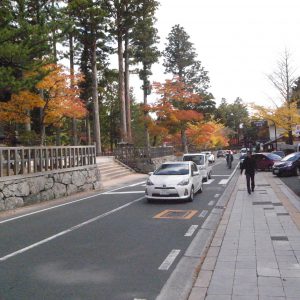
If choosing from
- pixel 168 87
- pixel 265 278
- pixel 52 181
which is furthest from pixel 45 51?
pixel 168 87

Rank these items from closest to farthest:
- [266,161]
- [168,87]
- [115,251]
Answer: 1. [115,251]
2. [266,161]
3. [168,87]

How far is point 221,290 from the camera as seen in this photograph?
4988mm

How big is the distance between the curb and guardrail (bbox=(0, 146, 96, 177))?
7922mm

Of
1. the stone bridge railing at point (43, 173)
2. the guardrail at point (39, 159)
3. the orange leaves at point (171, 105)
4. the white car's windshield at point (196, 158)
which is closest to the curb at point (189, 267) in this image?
the stone bridge railing at point (43, 173)

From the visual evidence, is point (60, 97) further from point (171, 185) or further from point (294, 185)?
point (294, 185)

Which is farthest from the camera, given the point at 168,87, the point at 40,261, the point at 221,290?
the point at 168,87

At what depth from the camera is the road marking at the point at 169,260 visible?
6.32 m

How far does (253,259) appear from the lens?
6398mm

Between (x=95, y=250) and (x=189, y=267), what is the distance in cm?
210

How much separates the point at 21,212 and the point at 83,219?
10.8ft

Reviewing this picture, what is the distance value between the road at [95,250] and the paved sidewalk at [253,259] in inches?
26.6

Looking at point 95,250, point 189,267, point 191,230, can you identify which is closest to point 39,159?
point 191,230

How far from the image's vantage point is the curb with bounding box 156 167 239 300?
5.12 m

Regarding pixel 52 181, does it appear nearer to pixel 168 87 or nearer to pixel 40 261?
pixel 40 261
